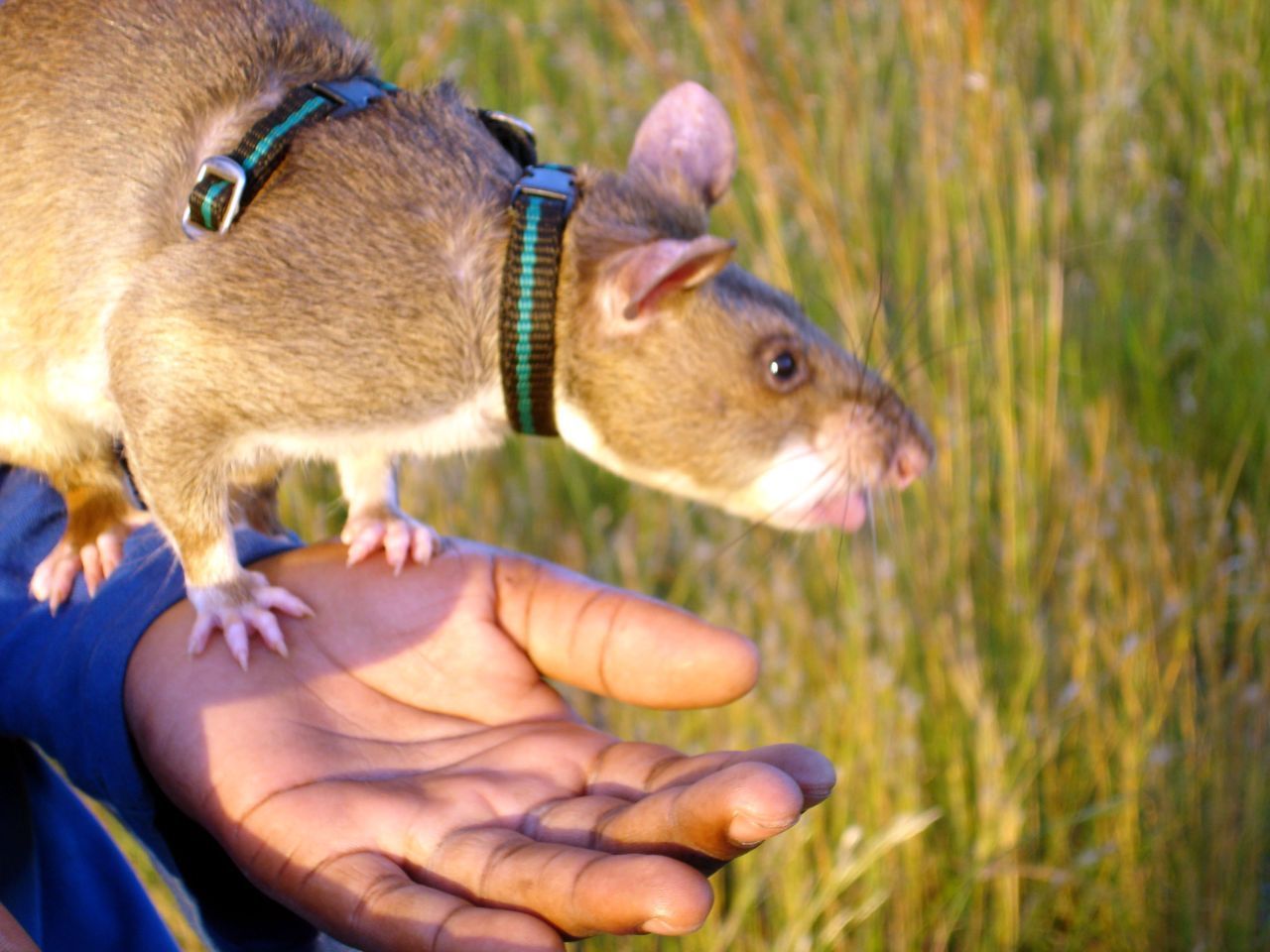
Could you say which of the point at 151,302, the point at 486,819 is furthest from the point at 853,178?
the point at 486,819

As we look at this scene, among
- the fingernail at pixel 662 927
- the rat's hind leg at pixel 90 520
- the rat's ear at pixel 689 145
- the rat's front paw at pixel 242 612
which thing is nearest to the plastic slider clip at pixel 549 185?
the rat's ear at pixel 689 145

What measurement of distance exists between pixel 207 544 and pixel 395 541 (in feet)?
1.27

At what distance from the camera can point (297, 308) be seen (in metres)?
2.85

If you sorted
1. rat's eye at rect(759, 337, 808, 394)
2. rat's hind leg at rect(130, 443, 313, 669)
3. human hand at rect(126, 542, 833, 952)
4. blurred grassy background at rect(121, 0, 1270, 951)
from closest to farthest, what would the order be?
human hand at rect(126, 542, 833, 952) → rat's hind leg at rect(130, 443, 313, 669) → rat's eye at rect(759, 337, 808, 394) → blurred grassy background at rect(121, 0, 1270, 951)

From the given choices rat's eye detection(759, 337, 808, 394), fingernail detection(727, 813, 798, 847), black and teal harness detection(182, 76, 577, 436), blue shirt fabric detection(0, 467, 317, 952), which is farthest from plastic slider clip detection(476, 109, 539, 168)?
fingernail detection(727, 813, 798, 847)

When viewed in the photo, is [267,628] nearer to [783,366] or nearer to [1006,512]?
[783,366]

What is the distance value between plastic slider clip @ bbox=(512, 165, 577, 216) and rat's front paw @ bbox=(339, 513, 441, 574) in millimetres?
748

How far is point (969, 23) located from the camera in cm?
432

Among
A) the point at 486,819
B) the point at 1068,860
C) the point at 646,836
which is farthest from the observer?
the point at 1068,860

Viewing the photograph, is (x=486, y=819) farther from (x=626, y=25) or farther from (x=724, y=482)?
(x=626, y=25)

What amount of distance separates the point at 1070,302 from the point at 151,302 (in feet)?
12.2

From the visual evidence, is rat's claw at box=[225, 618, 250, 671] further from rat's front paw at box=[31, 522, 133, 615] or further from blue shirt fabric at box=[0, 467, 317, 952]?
rat's front paw at box=[31, 522, 133, 615]

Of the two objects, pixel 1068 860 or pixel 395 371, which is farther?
pixel 1068 860

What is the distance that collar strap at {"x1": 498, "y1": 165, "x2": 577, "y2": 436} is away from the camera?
2.90m
